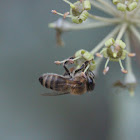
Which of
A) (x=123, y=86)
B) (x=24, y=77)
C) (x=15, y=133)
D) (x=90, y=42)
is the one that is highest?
(x=90, y=42)

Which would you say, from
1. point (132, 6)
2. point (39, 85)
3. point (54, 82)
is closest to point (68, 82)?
point (54, 82)

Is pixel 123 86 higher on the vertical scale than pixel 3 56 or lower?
lower

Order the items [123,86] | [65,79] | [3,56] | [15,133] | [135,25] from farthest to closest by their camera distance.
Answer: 1. [3,56]
2. [15,133]
3. [123,86]
4. [135,25]
5. [65,79]

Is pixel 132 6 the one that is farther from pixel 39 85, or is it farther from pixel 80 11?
pixel 39 85

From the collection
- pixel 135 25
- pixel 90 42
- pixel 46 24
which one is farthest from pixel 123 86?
pixel 46 24

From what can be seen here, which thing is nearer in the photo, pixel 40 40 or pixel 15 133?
pixel 15 133

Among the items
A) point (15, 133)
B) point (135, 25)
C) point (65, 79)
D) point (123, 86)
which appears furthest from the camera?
point (15, 133)

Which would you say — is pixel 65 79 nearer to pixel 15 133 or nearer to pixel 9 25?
pixel 15 133
